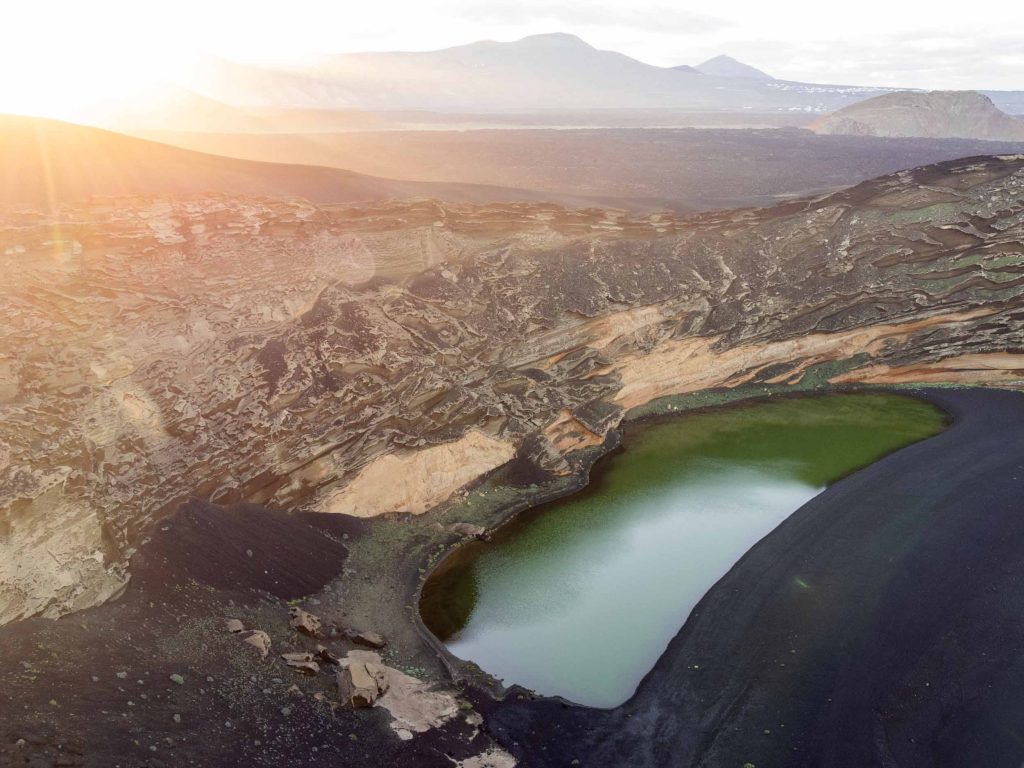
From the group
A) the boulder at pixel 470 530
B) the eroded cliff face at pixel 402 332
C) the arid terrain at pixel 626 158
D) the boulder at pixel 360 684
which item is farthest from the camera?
the arid terrain at pixel 626 158

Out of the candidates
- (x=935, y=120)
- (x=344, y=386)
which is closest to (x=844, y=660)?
(x=344, y=386)

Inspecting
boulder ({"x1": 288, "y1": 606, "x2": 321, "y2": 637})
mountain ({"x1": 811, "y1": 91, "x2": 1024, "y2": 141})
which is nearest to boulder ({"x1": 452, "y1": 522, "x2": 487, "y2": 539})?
boulder ({"x1": 288, "y1": 606, "x2": 321, "y2": 637})

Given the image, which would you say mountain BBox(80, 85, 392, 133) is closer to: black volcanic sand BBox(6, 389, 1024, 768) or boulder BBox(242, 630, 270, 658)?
black volcanic sand BBox(6, 389, 1024, 768)

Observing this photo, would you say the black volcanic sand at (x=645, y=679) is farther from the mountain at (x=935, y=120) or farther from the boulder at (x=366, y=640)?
the mountain at (x=935, y=120)

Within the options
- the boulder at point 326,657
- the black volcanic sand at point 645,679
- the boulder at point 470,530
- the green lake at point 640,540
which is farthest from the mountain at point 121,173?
the green lake at point 640,540

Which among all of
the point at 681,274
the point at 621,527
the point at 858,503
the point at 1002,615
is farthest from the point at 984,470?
the point at 681,274
